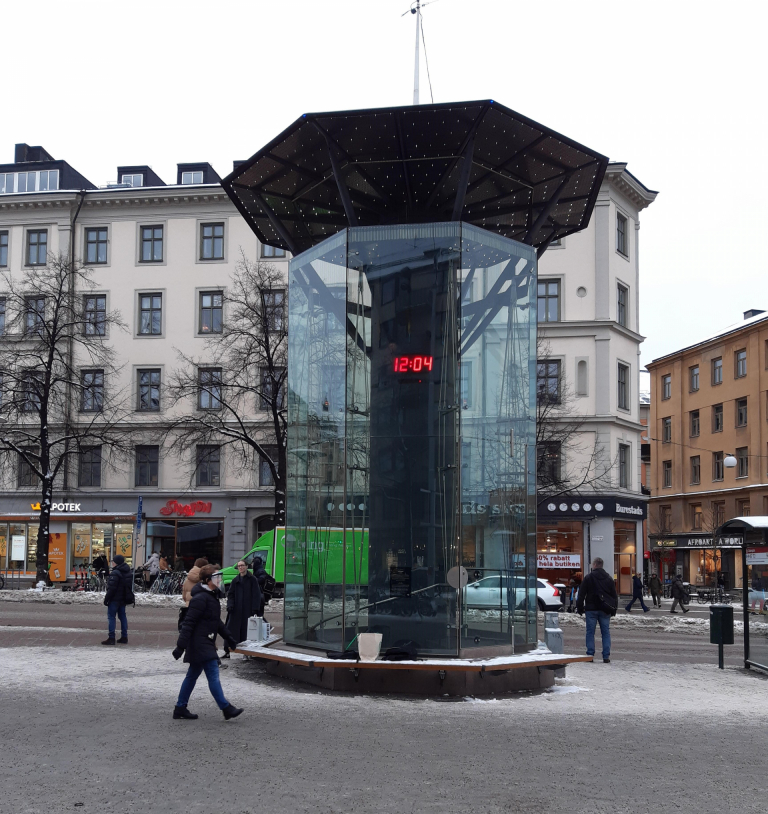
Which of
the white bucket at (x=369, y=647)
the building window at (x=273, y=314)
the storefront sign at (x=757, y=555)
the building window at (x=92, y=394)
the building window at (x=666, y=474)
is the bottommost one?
the white bucket at (x=369, y=647)

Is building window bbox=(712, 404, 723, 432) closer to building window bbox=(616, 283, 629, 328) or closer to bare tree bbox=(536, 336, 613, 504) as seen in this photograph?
building window bbox=(616, 283, 629, 328)

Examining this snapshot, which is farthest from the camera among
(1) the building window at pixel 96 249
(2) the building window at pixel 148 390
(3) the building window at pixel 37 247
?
(3) the building window at pixel 37 247

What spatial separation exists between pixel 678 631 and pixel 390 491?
1518 cm

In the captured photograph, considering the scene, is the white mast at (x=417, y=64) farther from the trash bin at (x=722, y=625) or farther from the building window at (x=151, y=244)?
the building window at (x=151, y=244)

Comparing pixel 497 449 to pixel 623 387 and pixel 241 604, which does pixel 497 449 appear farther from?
pixel 623 387

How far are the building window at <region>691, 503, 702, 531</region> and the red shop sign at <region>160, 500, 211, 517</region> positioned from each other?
31.3 m

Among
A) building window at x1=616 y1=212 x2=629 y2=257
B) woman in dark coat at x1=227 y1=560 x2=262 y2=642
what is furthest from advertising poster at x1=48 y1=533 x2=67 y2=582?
woman in dark coat at x1=227 y1=560 x2=262 y2=642

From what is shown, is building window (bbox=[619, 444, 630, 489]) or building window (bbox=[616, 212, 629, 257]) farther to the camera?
building window (bbox=[616, 212, 629, 257])

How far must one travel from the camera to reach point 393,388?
14.8 m

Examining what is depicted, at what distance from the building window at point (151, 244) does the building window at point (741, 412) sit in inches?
1366

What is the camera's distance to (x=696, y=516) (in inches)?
2504

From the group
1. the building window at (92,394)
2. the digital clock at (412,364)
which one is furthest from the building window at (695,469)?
the digital clock at (412,364)

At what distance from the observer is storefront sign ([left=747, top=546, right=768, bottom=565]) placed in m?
16.7

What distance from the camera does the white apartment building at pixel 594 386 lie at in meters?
46.3
